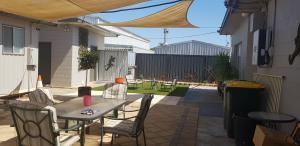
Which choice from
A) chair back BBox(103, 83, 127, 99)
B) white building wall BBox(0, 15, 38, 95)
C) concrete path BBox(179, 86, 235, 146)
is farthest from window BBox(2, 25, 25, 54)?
concrete path BBox(179, 86, 235, 146)

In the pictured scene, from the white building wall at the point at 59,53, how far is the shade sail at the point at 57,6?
8284 mm

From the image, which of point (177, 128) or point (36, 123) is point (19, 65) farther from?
point (36, 123)

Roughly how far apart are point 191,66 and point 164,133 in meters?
16.3

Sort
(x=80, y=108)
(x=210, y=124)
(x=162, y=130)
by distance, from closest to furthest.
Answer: (x=80, y=108), (x=162, y=130), (x=210, y=124)

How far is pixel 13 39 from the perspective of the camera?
1173 cm

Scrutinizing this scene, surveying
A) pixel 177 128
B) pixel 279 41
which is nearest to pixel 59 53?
pixel 177 128

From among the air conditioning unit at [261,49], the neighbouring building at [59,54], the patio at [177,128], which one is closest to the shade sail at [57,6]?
the patio at [177,128]

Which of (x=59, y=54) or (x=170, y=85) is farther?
(x=170, y=85)

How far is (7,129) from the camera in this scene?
7016mm

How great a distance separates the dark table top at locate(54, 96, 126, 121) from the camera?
16.4ft

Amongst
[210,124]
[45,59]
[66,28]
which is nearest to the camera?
[210,124]

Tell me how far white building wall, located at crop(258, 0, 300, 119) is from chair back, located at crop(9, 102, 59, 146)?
359 cm

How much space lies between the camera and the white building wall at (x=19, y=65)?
11.2 m

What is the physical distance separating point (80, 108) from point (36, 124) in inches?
58.6
